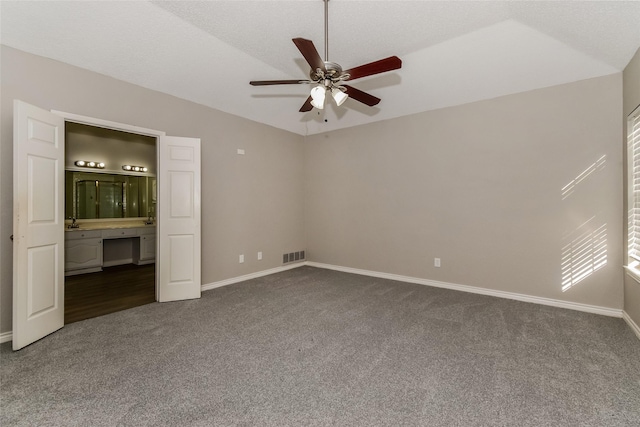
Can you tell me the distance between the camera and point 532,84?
344cm

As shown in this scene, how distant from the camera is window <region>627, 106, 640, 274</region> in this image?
9.02 ft

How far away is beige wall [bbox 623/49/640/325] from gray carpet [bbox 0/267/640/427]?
0.21 m

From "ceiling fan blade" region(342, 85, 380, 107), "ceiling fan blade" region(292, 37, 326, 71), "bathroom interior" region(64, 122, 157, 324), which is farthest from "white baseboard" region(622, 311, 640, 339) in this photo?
"bathroom interior" region(64, 122, 157, 324)

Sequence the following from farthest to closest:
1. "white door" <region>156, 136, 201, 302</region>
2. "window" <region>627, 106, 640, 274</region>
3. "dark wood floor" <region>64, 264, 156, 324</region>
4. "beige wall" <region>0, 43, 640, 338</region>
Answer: "white door" <region>156, 136, 201, 302</region> → "dark wood floor" <region>64, 264, 156, 324</region> → "beige wall" <region>0, 43, 640, 338</region> → "window" <region>627, 106, 640, 274</region>

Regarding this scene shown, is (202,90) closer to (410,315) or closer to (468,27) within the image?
(468,27)

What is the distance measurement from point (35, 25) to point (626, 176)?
589cm

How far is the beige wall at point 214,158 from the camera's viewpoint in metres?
2.61

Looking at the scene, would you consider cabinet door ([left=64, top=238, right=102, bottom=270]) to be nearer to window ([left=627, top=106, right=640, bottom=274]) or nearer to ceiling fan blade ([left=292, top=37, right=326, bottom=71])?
ceiling fan blade ([left=292, top=37, right=326, bottom=71])

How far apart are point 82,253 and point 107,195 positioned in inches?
51.8

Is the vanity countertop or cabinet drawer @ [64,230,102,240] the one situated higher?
the vanity countertop

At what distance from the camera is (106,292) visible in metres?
3.98

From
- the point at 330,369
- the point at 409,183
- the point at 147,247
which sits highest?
the point at 409,183

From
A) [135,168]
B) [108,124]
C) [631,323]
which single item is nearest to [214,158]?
[108,124]

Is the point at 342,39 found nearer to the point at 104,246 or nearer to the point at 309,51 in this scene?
the point at 309,51
